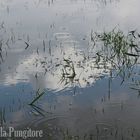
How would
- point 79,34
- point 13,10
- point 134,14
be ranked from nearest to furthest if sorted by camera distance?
point 79,34 → point 134,14 → point 13,10

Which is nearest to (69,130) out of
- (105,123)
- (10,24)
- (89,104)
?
(105,123)

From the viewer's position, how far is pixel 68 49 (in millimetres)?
8664

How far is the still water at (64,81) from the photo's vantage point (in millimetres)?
5367

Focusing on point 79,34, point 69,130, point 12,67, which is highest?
point 79,34

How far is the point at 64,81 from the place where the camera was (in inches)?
271

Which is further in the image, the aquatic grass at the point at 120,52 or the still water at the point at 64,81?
the aquatic grass at the point at 120,52

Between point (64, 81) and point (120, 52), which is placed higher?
point (120, 52)

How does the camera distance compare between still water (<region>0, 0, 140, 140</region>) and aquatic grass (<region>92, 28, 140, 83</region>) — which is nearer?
still water (<region>0, 0, 140, 140</region>)

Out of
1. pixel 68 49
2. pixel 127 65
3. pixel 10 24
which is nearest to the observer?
pixel 127 65

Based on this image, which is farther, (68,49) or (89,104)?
(68,49)

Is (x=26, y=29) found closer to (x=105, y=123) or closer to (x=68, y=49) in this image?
(x=68, y=49)

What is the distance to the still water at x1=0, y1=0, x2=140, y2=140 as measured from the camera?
17.6 ft

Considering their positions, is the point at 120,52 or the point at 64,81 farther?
the point at 120,52

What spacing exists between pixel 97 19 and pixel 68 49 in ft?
9.69
